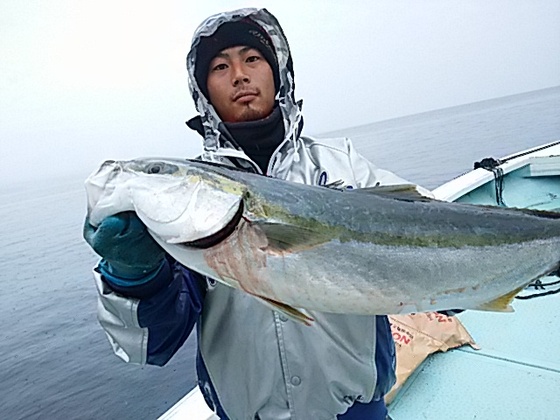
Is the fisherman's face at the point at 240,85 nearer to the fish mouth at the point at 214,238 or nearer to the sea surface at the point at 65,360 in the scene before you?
the fish mouth at the point at 214,238

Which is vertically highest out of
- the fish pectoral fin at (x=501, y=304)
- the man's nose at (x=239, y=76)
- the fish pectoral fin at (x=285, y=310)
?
the man's nose at (x=239, y=76)

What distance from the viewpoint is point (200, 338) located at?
2104 millimetres

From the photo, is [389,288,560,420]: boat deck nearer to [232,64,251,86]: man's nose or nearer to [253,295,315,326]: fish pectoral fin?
[253,295,315,326]: fish pectoral fin

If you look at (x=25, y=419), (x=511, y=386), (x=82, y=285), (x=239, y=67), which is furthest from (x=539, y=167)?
(x=82, y=285)

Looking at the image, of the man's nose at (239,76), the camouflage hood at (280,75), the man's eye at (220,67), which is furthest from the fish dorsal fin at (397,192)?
the man's eye at (220,67)

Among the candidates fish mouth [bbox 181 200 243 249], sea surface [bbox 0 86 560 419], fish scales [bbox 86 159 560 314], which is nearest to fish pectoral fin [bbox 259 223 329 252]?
fish scales [bbox 86 159 560 314]

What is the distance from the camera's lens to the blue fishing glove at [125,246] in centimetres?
167

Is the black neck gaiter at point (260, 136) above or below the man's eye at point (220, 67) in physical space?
below

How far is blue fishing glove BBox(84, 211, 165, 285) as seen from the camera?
65.9 inches

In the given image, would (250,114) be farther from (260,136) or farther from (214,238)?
(214,238)

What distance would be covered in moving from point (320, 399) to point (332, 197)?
0.93 m

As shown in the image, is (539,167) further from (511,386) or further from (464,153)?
(464,153)

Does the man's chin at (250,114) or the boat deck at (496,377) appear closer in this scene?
the man's chin at (250,114)

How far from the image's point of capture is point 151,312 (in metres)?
1.80
